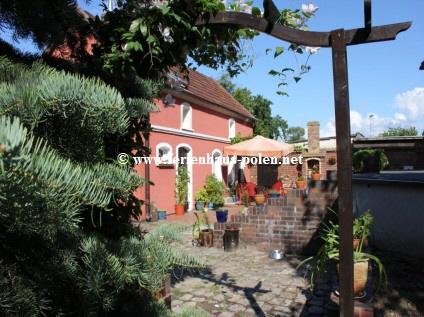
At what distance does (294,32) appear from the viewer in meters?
2.21

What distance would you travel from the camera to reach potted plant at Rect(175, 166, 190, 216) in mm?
13849

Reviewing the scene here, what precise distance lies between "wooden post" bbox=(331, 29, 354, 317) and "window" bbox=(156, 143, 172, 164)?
447 inches

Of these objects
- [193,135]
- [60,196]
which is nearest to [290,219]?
[60,196]

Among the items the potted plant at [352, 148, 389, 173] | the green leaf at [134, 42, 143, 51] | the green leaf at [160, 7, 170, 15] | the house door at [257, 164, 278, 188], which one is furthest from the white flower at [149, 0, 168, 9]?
the house door at [257, 164, 278, 188]

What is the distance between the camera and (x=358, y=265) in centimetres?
310

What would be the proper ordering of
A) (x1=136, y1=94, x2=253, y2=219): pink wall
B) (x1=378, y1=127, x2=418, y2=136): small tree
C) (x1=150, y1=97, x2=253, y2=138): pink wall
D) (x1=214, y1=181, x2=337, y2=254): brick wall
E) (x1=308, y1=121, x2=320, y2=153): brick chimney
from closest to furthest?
(x1=214, y1=181, x2=337, y2=254): brick wall → (x1=136, y1=94, x2=253, y2=219): pink wall → (x1=150, y1=97, x2=253, y2=138): pink wall → (x1=308, y1=121, x2=320, y2=153): brick chimney → (x1=378, y1=127, x2=418, y2=136): small tree

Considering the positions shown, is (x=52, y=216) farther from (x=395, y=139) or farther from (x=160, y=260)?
(x=395, y=139)

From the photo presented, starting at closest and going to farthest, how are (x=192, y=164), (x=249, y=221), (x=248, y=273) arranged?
(x=248, y=273), (x=249, y=221), (x=192, y=164)

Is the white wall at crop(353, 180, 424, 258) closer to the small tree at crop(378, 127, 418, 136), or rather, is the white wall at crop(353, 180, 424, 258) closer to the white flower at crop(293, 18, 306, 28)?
the white flower at crop(293, 18, 306, 28)

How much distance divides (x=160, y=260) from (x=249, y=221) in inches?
269

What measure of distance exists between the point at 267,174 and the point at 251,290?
49.5 ft

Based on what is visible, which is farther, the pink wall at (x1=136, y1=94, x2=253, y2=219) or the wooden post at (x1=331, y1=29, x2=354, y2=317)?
the pink wall at (x1=136, y1=94, x2=253, y2=219)

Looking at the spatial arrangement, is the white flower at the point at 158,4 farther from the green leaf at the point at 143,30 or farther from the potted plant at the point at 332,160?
the potted plant at the point at 332,160

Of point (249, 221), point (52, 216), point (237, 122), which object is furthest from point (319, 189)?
point (237, 122)
